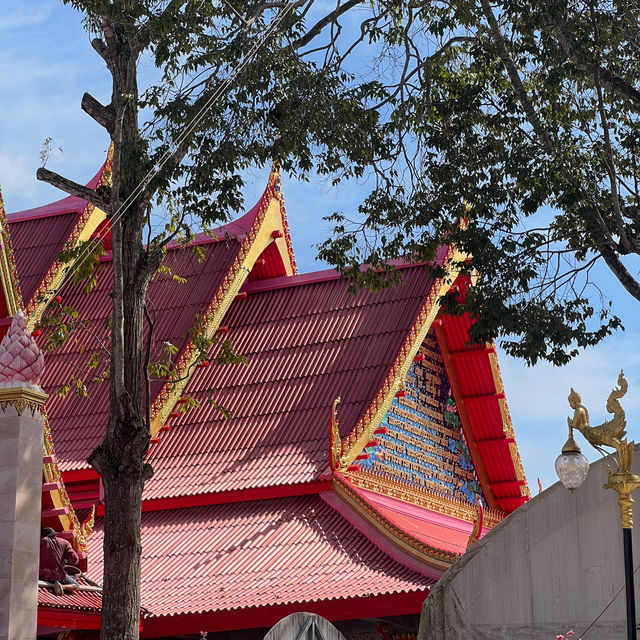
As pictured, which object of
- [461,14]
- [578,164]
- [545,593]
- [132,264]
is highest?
[461,14]

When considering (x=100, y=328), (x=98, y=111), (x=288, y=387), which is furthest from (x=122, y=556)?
(x=100, y=328)

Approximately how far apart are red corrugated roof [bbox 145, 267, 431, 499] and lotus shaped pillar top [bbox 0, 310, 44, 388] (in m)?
6.77

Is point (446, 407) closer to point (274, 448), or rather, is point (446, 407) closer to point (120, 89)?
point (274, 448)

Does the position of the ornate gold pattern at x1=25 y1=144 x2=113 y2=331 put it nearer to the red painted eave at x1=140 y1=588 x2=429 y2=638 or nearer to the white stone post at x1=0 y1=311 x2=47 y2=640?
the red painted eave at x1=140 y1=588 x2=429 y2=638

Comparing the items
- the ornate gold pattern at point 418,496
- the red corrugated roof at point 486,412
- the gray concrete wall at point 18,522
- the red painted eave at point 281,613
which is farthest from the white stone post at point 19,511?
the red corrugated roof at point 486,412

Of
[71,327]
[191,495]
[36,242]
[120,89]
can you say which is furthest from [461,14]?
[36,242]

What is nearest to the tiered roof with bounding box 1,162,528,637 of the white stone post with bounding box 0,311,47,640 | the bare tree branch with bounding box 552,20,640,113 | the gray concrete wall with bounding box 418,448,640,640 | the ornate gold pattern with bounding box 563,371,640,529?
the gray concrete wall with bounding box 418,448,640,640

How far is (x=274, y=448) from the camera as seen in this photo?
53.2 feet

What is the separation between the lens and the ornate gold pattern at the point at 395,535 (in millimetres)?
13523

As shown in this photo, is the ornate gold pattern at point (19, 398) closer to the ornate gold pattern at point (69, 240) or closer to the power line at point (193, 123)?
the power line at point (193, 123)

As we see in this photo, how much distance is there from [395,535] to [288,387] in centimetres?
356

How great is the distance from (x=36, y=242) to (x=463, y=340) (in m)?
6.64

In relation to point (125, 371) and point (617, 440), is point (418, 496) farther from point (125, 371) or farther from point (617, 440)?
point (617, 440)

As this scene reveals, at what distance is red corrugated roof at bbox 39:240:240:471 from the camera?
17.2 meters
